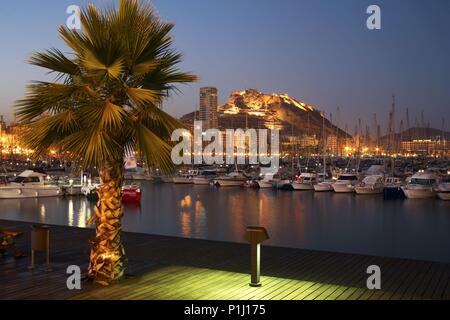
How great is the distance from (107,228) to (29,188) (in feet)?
167

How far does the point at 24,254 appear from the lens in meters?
14.3

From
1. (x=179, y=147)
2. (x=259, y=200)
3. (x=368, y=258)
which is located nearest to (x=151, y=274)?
(x=179, y=147)

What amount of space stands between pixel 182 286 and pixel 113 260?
157 cm

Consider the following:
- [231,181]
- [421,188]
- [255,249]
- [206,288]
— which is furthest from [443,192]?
[206,288]

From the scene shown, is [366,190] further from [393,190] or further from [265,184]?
[265,184]

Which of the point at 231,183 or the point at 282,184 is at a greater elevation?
the point at 282,184

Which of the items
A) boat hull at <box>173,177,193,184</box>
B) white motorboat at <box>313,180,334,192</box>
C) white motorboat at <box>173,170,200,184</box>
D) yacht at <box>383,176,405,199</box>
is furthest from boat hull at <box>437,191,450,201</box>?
boat hull at <box>173,177,193,184</box>

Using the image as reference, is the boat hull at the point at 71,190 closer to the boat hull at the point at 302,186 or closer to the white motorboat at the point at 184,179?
the boat hull at the point at 302,186

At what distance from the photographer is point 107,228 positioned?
1036 cm

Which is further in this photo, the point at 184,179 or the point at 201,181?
the point at 184,179

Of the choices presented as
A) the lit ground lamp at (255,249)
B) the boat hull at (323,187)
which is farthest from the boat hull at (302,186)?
the lit ground lamp at (255,249)

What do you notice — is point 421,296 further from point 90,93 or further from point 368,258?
point 90,93

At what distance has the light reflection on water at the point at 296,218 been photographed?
113ft

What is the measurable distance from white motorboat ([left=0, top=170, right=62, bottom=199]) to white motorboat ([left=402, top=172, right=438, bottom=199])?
139ft
